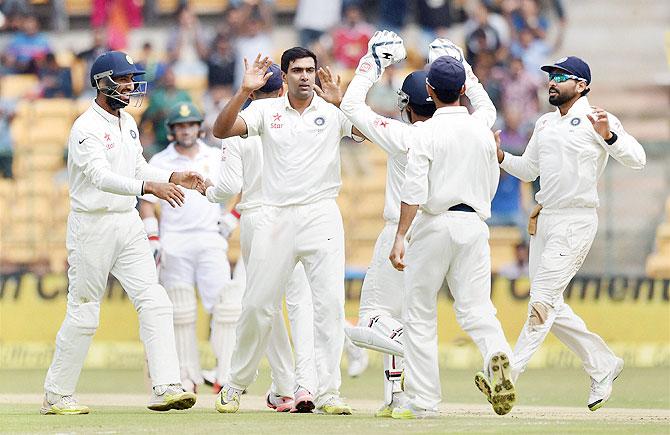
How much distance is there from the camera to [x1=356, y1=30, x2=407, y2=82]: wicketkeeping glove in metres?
8.46

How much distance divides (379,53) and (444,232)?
1.12 meters

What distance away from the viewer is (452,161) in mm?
8195

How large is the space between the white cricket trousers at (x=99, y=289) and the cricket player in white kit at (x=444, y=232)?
5.24ft

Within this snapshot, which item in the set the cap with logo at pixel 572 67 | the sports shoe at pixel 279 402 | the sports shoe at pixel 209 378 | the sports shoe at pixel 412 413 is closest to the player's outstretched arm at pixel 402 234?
the sports shoe at pixel 412 413

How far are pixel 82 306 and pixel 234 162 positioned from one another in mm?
1389

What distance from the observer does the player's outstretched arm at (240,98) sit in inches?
328

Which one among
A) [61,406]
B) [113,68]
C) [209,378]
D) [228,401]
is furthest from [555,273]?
[209,378]

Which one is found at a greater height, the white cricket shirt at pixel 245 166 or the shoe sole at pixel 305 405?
the white cricket shirt at pixel 245 166

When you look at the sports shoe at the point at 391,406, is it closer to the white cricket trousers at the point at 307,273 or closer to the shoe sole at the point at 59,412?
the white cricket trousers at the point at 307,273

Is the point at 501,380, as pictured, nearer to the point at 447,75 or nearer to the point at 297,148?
the point at 447,75

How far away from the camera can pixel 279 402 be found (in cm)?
966

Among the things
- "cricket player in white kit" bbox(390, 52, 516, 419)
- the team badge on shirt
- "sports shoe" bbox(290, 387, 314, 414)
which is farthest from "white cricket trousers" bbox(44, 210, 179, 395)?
"cricket player in white kit" bbox(390, 52, 516, 419)

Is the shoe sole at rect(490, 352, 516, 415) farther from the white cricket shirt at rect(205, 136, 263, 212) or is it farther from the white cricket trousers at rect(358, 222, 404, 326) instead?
the white cricket shirt at rect(205, 136, 263, 212)

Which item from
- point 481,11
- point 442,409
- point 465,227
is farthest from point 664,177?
point 465,227
